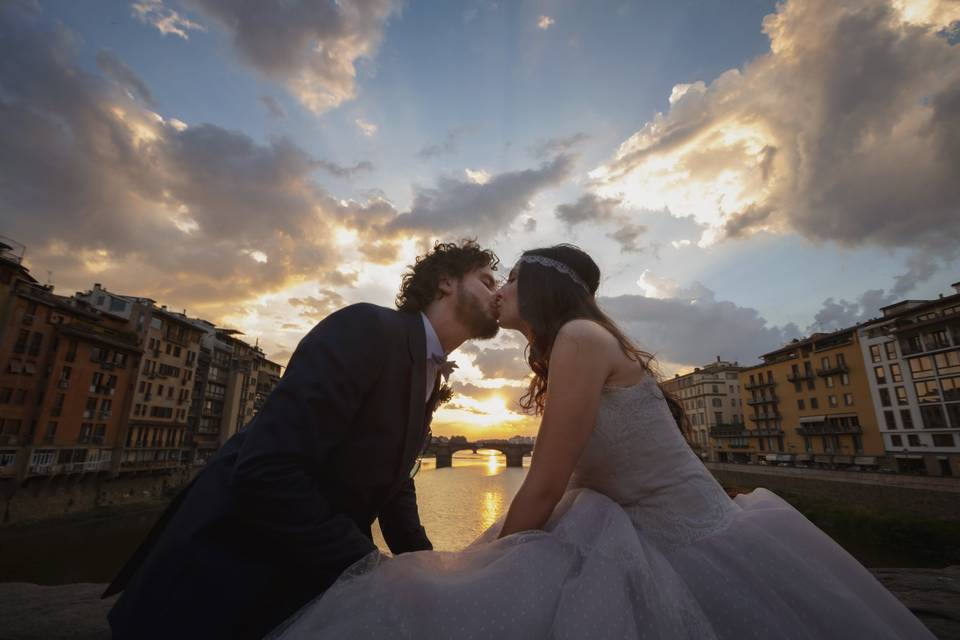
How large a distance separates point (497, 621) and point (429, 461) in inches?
5443

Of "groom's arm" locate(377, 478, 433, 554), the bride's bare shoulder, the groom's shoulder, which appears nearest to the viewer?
the groom's shoulder

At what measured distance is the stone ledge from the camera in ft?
7.05

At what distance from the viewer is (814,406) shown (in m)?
51.0

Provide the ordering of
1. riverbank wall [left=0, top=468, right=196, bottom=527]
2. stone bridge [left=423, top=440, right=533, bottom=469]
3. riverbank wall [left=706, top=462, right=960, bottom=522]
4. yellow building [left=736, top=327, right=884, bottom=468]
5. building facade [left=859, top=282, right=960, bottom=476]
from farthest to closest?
stone bridge [left=423, top=440, right=533, bottom=469] < yellow building [left=736, top=327, right=884, bottom=468] < building facade [left=859, top=282, right=960, bottom=476] < riverbank wall [left=0, top=468, right=196, bottom=527] < riverbank wall [left=706, top=462, right=960, bottom=522]

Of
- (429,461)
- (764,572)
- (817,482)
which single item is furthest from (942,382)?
(429,461)

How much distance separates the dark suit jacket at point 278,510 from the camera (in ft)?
5.07

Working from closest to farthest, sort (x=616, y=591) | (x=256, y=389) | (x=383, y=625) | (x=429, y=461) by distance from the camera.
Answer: (x=383, y=625) → (x=616, y=591) → (x=256, y=389) → (x=429, y=461)

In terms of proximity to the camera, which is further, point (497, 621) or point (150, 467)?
point (150, 467)

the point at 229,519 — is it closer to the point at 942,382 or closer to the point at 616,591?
the point at 616,591

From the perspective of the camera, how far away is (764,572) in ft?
5.45

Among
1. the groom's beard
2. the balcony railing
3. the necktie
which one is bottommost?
the balcony railing

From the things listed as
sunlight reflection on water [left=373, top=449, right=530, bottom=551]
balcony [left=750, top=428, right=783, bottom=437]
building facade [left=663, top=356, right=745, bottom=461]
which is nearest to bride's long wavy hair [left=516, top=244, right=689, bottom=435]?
sunlight reflection on water [left=373, top=449, right=530, bottom=551]

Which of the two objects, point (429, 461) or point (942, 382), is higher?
point (942, 382)

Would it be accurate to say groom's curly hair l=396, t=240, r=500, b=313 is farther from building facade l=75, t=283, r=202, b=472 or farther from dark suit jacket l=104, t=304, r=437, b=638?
building facade l=75, t=283, r=202, b=472
